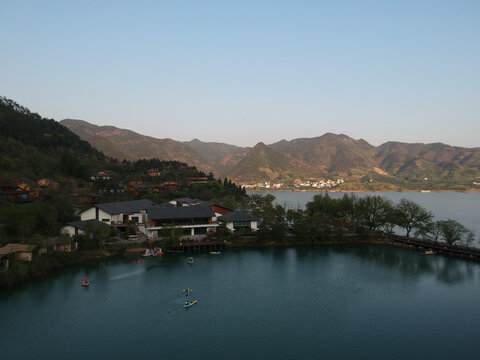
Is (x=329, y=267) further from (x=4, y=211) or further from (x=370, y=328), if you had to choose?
(x=4, y=211)

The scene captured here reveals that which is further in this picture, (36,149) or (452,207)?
(452,207)

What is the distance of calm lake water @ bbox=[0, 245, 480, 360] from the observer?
20.9 m

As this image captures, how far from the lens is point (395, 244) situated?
50.6 m

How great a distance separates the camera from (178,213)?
49031 millimetres

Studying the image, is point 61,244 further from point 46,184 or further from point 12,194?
point 46,184

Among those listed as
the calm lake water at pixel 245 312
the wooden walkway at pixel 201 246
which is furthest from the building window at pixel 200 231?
the calm lake water at pixel 245 312

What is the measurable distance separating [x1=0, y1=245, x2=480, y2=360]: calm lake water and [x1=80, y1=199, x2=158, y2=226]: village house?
11042mm

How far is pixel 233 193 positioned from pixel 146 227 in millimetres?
49523

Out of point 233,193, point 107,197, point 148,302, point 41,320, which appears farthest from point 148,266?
point 233,193

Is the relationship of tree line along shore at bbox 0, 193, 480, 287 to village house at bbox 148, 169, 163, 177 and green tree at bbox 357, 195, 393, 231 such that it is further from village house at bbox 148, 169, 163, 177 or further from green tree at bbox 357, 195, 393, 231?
village house at bbox 148, 169, 163, 177

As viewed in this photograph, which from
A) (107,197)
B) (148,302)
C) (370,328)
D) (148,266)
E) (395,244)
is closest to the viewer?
(370,328)

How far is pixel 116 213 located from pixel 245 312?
1201 inches

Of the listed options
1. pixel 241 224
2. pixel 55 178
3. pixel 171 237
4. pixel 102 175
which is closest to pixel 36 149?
pixel 55 178

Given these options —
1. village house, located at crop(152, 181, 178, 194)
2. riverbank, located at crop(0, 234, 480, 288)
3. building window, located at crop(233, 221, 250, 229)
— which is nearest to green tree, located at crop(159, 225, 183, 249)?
riverbank, located at crop(0, 234, 480, 288)
